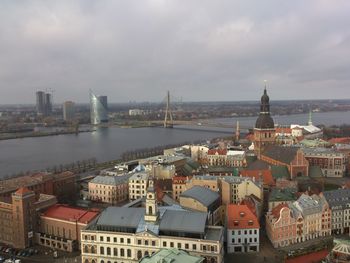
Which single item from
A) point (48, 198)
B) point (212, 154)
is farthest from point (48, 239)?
point (212, 154)

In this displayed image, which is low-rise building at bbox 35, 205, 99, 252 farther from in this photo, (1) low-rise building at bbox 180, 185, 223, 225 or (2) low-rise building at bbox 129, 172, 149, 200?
(2) low-rise building at bbox 129, 172, 149, 200

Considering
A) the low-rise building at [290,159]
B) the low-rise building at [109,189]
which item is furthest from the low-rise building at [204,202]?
the low-rise building at [290,159]

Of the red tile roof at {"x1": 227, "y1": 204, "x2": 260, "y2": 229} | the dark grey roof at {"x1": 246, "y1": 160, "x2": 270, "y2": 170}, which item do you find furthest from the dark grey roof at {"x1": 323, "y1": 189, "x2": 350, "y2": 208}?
the dark grey roof at {"x1": 246, "y1": 160, "x2": 270, "y2": 170}

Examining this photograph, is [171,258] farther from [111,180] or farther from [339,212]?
[111,180]

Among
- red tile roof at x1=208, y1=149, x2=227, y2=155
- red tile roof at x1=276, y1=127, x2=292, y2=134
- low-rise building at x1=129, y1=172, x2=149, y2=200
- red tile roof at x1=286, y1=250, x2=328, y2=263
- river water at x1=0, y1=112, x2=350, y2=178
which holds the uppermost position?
red tile roof at x1=276, y1=127, x2=292, y2=134

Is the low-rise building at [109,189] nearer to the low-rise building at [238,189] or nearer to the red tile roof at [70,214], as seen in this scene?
the red tile roof at [70,214]

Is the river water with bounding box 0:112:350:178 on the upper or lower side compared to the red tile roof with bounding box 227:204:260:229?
lower

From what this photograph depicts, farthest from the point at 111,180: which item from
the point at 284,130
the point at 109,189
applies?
the point at 284,130

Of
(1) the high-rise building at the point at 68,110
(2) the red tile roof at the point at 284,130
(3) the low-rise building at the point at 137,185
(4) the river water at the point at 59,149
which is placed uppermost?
(1) the high-rise building at the point at 68,110
